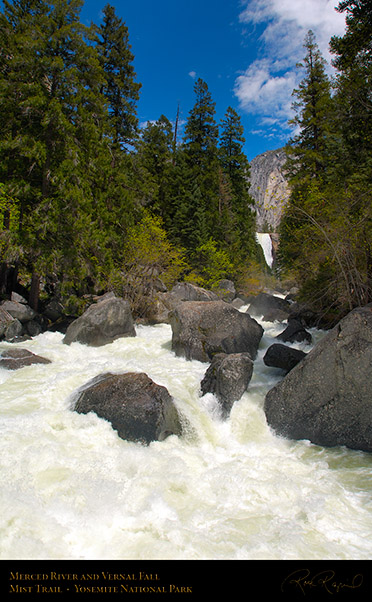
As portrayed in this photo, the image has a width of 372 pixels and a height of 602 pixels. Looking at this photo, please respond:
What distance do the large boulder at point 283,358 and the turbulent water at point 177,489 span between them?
156 centimetres

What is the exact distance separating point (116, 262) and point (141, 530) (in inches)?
593

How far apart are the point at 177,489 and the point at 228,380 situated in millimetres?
2832

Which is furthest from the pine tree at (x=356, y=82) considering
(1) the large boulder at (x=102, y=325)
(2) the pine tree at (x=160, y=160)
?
(2) the pine tree at (x=160, y=160)

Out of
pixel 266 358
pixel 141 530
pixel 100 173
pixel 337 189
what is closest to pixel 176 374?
pixel 266 358

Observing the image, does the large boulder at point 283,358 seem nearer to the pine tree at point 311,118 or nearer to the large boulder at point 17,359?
the large boulder at point 17,359

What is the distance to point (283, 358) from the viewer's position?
819 centimetres

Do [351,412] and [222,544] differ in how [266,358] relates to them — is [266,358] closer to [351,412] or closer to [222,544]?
[351,412]

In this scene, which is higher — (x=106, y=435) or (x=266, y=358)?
(x=266, y=358)

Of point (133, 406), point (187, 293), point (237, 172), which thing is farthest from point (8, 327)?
point (237, 172)

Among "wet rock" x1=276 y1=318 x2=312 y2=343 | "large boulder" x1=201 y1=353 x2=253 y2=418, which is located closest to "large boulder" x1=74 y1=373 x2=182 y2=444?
"large boulder" x1=201 y1=353 x2=253 y2=418

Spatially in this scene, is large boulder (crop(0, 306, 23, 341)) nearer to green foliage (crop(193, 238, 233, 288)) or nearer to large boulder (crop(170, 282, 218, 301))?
large boulder (crop(170, 282, 218, 301))

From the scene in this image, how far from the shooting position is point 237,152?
3441 cm

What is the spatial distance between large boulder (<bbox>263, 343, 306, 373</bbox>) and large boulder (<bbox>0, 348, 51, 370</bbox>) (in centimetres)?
590
